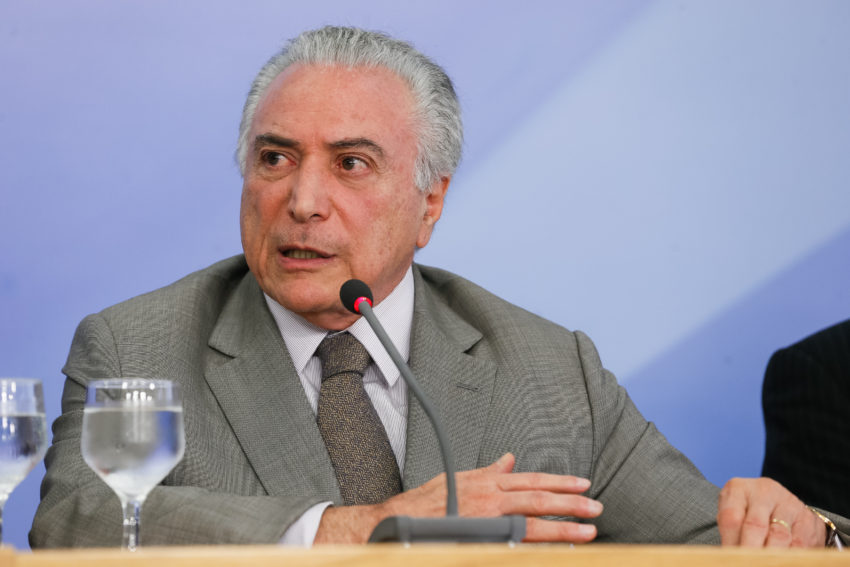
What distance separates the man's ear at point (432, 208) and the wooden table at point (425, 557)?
140 cm

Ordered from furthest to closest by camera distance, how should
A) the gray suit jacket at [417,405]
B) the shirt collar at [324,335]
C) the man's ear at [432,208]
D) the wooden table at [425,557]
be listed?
the man's ear at [432,208]
the shirt collar at [324,335]
the gray suit jacket at [417,405]
the wooden table at [425,557]

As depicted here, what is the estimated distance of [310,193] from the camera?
1.90m

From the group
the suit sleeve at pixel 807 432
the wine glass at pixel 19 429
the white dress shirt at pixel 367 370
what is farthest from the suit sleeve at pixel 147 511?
the suit sleeve at pixel 807 432

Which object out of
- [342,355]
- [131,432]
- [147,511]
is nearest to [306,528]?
[147,511]

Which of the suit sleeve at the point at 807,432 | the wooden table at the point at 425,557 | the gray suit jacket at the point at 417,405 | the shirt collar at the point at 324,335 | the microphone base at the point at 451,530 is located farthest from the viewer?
the suit sleeve at the point at 807,432

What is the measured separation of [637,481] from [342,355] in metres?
0.60

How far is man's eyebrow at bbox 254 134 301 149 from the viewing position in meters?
1.96

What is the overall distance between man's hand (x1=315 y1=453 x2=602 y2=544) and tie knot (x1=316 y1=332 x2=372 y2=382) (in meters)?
0.50

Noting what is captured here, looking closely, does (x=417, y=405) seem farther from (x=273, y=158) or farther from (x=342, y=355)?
(x=273, y=158)

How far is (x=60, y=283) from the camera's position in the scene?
2592 mm

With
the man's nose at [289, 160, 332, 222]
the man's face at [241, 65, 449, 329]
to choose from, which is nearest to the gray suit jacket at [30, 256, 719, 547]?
the man's face at [241, 65, 449, 329]

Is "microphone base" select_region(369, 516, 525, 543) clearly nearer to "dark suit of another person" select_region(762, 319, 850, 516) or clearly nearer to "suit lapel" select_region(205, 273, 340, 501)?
"suit lapel" select_region(205, 273, 340, 501)

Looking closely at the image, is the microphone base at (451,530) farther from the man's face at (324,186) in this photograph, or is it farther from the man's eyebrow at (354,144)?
the man's eyebrow at (354,144)

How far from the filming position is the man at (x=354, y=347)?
1821 millimetres
